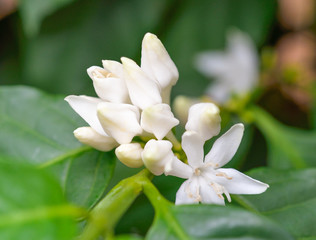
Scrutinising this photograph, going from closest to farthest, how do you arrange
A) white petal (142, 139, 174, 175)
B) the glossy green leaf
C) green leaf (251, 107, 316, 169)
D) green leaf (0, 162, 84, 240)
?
green leaf (0, 162, 84, 240) < white petal (142, 139, 174, 175) < green leaf (251, 107, 316, 169) < the glossy green leaf

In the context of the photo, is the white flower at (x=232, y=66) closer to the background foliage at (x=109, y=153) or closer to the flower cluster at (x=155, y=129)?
the background foliage at (x=109, y=153)

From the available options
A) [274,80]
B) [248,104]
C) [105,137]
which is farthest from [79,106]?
[274,80]

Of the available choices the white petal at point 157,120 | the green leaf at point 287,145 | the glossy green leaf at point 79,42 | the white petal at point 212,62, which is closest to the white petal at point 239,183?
the white petal at point 157,120

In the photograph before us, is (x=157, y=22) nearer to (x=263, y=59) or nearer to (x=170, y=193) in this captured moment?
(x=263, y=59)

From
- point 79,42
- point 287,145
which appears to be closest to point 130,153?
point 287,145

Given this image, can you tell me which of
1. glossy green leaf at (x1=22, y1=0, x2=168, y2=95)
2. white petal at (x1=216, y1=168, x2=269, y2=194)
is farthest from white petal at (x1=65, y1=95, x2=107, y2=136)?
glossy green leaf at (x1=22, y1=0, x2=168, y2=95)

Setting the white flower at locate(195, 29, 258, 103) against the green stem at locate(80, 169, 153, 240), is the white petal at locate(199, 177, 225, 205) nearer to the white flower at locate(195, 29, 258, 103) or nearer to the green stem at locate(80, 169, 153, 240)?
the green stem at locate(80, 169, 153, 240)

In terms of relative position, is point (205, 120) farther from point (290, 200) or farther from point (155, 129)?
point (290, 200)
